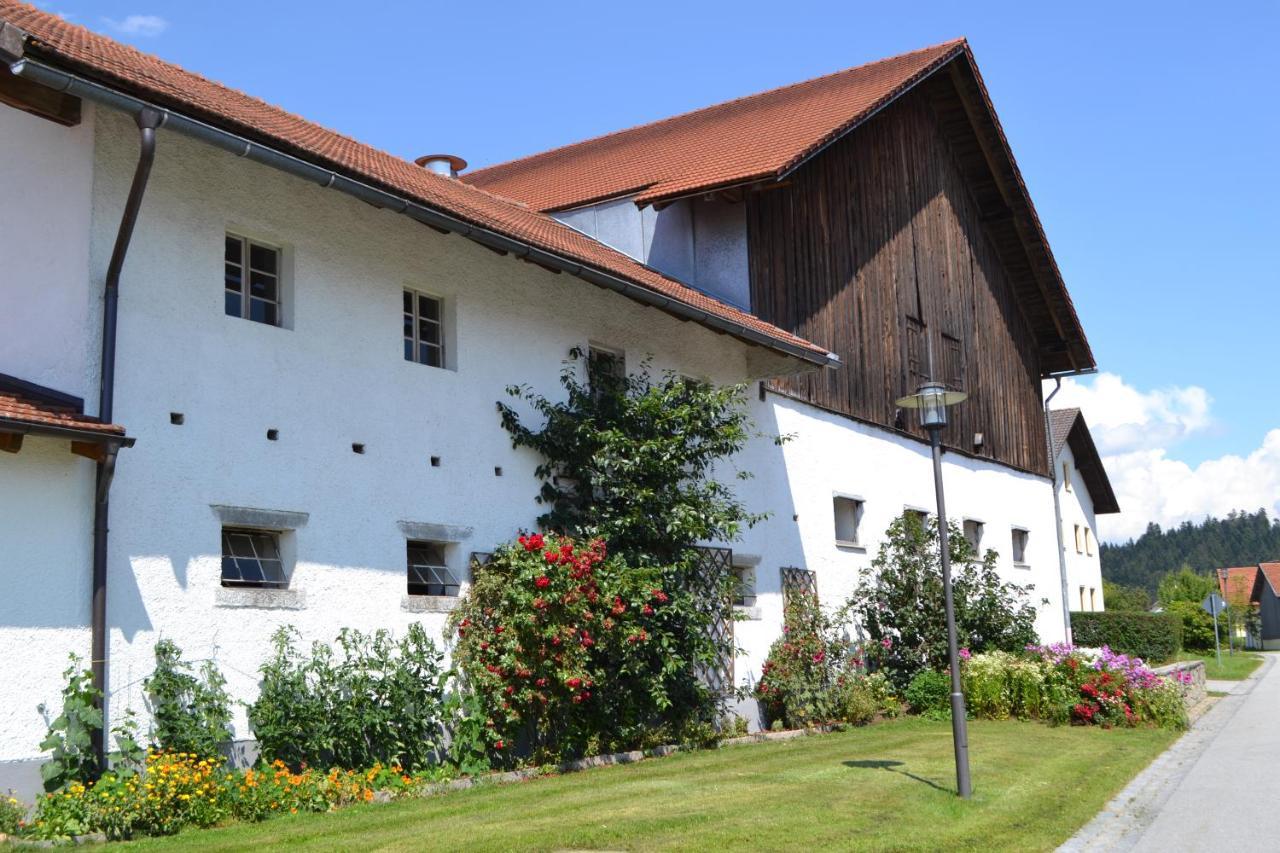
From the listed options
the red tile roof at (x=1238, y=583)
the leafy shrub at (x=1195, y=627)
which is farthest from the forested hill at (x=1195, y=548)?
the leafy shrub at (x=1195, y=627)

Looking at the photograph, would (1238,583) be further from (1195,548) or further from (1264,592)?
(1195,548)

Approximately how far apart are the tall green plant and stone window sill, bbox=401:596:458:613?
8.70 metres

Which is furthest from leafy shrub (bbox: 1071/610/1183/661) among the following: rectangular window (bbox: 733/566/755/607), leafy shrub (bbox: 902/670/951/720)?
rectangular window (bbox: 733/566/755/607)

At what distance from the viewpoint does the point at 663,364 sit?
52.2 ft

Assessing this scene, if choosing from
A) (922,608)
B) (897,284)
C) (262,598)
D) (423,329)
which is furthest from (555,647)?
(897,284)

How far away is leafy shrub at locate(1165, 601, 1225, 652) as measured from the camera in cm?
5356

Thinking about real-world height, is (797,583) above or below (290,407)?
below

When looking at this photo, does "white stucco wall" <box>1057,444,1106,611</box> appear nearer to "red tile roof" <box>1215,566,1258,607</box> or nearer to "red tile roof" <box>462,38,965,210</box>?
"red tile roof" <box>462,38,965,210</box>

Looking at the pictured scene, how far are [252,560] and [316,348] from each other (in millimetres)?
1963

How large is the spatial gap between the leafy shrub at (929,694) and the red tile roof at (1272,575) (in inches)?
3058

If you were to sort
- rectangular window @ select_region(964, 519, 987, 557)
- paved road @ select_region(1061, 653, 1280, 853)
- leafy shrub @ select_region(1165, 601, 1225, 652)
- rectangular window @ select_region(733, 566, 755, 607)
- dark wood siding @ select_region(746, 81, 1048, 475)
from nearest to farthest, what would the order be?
paved road @ select_region(1061, 653, 1280, 853) → rectangular window @ select_region(733, 566, 755, 607) → dark wood siding @ select_region(746, 81, 1048, 475) → rectangular window @ select_region(964, 519, 987, 557) → leafy shrub @ select_region(1165, 601, 1225, 652)

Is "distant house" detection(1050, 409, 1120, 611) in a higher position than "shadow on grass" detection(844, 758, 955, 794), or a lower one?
higher

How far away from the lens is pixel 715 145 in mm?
20375

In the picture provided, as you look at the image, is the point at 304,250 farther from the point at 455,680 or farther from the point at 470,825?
the point at 470,825
